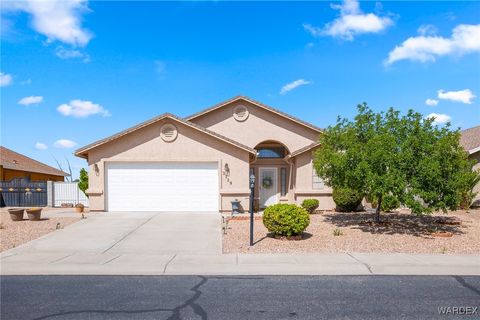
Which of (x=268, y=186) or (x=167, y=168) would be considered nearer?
(x=167, y=168)

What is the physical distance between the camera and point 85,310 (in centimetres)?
580

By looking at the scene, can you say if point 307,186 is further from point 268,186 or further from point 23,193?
point 23,193

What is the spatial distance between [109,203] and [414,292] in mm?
15021

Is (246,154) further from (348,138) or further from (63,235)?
(63,235)

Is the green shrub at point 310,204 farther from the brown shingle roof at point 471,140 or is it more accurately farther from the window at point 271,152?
the brown shingle roof at point 471,140

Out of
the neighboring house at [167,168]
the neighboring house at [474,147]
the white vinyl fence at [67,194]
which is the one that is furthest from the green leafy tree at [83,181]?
the neighboring house at [474,147]

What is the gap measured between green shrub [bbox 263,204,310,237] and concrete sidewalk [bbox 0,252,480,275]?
1849mm

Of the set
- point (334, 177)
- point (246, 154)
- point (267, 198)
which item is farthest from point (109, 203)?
point (334, 177)

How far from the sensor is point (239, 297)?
6414mm

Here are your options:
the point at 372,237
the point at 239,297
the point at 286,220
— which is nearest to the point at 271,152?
the point at 372,237

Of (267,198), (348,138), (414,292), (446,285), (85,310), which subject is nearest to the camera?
(85,310)

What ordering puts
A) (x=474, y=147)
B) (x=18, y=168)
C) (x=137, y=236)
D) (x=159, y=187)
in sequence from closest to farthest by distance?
(x=137, y=236) → (x=159, y=187) → (x=474, y=147) → (x=18, y=168)

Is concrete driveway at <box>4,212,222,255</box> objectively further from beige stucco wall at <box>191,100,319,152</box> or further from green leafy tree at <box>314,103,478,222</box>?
beige stucco wall at <box>191,100,319,152</box>

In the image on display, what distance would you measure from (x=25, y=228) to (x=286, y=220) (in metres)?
10.2
